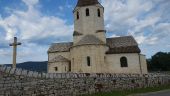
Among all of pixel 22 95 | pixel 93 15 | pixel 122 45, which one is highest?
pixel 93 15

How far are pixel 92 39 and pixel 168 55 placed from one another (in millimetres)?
34548

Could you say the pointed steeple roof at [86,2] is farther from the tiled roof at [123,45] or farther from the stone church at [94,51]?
the tiled roof at [123,45]

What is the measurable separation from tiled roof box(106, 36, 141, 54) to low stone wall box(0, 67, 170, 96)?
16661 mm

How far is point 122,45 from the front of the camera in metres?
36.7

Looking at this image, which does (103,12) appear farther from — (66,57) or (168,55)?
(168,55)

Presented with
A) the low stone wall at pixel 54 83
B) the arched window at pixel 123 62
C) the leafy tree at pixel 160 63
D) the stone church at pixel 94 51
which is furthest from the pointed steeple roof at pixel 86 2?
the leafy tree at pixel 160 63

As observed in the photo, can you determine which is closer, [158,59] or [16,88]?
[16,88]

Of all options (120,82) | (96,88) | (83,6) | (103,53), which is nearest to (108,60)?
(103,53)

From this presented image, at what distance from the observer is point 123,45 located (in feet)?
120

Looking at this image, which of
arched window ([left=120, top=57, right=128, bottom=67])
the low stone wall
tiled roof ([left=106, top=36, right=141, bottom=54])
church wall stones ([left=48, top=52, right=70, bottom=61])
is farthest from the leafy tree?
the low stone wall

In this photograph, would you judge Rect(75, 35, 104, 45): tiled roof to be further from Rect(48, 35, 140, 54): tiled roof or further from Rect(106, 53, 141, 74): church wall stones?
Rect(106, 53, 141, 74): church wall stones

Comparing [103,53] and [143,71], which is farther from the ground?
[103,53]

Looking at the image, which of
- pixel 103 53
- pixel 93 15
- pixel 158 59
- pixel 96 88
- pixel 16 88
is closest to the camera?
pixel 16 88

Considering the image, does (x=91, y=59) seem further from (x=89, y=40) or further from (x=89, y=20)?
(x=89, y=20)
